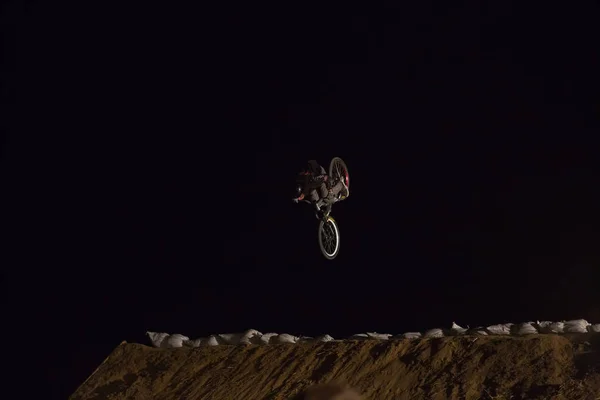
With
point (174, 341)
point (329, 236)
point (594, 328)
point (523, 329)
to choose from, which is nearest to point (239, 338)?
point (174, 341)

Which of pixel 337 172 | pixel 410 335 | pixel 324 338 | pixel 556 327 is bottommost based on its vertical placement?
pixel 324 338

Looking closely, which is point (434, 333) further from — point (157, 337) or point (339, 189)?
point (157, 337)

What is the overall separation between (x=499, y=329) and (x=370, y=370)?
68.0 inches

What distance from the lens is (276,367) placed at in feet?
42.0

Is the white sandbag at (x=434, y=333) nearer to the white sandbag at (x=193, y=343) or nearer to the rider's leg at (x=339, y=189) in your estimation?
the rider's leg at (x=339, y=189)

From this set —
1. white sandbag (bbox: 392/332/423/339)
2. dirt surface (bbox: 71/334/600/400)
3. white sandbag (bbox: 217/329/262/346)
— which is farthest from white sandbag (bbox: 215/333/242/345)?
white sandbag (bbox: 392/332/423/339)

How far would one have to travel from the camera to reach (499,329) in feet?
37.6

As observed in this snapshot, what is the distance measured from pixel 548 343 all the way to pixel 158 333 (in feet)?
22.3

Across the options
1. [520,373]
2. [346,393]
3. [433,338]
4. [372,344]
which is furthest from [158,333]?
[346,393]

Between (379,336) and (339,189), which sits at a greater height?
(339,189)

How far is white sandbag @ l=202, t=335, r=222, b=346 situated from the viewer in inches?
558

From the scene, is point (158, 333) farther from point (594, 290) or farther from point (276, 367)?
point (594, 290)

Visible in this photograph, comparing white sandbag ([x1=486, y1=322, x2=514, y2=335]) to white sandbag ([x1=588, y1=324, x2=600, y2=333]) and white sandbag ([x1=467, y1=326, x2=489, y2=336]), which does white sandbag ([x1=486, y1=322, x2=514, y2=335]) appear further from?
white sandbag ([x1=588, y1=324, x2=600, y2=333])

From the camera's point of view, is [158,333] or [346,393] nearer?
[346,393]
